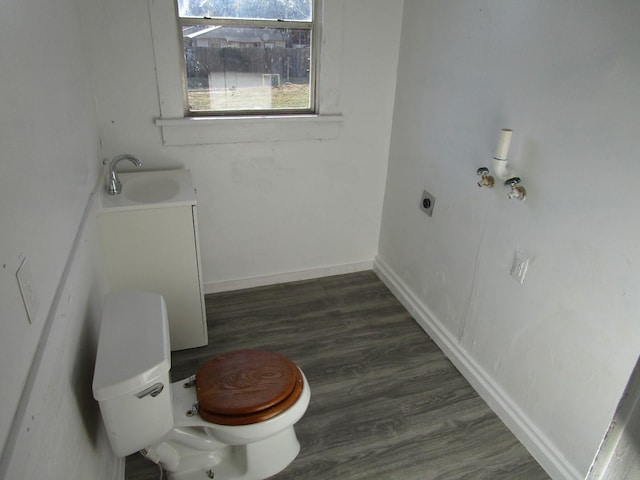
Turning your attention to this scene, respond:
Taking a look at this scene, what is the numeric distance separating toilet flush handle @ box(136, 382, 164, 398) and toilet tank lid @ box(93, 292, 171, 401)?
3cm

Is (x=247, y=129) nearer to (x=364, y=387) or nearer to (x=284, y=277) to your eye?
(x=284, y=277)

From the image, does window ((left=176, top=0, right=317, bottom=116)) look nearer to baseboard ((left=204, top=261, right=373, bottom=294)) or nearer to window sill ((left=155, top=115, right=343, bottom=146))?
window sill ((left=155, top=115, right=343, bottom=146))

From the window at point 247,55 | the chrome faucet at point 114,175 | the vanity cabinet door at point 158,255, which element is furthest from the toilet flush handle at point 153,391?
the window at point 247,55

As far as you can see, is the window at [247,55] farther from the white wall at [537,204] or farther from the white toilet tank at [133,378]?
the white toilet tank at [133,378]

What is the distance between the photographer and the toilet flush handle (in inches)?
47.8

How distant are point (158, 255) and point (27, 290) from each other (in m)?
1.13

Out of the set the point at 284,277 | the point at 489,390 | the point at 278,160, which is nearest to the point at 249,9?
the point at 278,160

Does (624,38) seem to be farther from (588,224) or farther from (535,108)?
(588,224)

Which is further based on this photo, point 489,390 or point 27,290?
point 489,390

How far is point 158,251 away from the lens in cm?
201

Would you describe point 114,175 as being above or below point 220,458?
above

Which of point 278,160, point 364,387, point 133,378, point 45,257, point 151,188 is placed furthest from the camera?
point 278,160

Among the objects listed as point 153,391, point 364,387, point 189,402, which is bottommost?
point 364,387

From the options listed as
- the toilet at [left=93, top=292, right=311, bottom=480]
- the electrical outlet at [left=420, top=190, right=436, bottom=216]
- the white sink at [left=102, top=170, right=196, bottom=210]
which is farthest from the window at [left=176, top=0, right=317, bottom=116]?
the toilet at [left=93, top=292, right=311, bottom=480]
